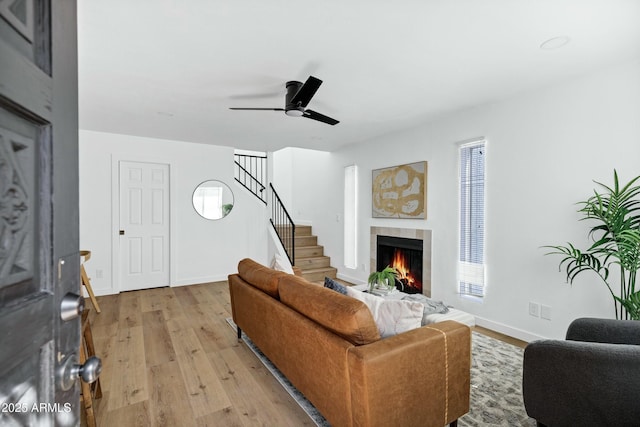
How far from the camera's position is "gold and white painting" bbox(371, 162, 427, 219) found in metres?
4.18

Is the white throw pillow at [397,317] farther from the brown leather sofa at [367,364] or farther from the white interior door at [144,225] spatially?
the white interior door at [144,225]

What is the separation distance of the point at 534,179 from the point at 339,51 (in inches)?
91.1

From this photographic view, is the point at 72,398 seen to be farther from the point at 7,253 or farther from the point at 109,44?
the point at 109,44

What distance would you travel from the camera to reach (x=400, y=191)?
450cm

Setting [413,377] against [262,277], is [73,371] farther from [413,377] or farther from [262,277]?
[262,277]

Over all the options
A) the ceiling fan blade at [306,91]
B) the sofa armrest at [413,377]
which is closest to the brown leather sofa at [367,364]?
the sofa armrest at [413,377]

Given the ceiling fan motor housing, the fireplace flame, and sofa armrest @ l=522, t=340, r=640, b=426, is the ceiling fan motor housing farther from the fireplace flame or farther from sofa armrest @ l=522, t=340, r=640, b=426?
the fireplace flame

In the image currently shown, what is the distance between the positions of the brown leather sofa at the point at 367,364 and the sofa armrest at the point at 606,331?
2.70 ft

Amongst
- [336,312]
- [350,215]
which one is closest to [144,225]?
[350,215]

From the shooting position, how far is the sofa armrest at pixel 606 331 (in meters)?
1.80

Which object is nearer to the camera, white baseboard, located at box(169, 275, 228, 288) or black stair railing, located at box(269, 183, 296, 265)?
white baseboard, located at box(169, 275, 228, 288)

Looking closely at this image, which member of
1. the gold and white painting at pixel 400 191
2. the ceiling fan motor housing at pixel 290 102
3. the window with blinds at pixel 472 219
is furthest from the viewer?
the gold and white painting at pixel 400 191

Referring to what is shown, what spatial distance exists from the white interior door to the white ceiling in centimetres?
142

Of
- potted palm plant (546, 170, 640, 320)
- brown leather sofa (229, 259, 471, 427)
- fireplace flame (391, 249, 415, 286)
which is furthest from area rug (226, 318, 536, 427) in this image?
fireplace flame (391, 249, 415, 286)
